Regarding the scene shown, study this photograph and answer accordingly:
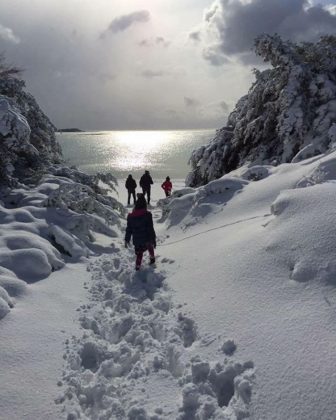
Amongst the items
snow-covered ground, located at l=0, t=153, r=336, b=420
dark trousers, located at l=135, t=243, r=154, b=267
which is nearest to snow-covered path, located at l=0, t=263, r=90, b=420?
snow-covered ground, located at l=0, t=153, r=336, b=420

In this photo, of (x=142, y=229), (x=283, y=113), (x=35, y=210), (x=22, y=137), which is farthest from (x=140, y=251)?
(x=283, y=113)

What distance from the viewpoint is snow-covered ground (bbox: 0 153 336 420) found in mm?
3873

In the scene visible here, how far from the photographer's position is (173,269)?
26.0ft

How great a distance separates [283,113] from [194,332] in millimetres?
12414

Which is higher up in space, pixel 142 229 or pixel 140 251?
pixel 142 229

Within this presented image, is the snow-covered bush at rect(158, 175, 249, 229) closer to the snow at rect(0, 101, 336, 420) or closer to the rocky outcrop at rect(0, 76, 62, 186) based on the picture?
the snow at rect(0, 101, 336, 420)

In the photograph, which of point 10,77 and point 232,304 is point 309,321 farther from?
point 10,77

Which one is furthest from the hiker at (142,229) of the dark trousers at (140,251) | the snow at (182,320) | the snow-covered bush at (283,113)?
the snow-covered bush at (283,113)

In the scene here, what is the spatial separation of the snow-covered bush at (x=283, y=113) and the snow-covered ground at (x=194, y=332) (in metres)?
8.33

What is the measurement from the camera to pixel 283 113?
1559 cm

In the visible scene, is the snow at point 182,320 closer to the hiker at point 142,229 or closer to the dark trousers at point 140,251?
the dark trousers at point 140,251

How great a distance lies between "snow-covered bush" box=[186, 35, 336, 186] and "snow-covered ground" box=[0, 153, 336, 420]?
833 cm

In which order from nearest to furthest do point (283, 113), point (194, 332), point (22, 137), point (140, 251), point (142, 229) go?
1. point (194, 332)
2. point (140, 251)
3. point (142, 229)
4. point (22, 137)
5. point (283, 113)

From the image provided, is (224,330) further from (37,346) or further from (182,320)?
(37,346)
